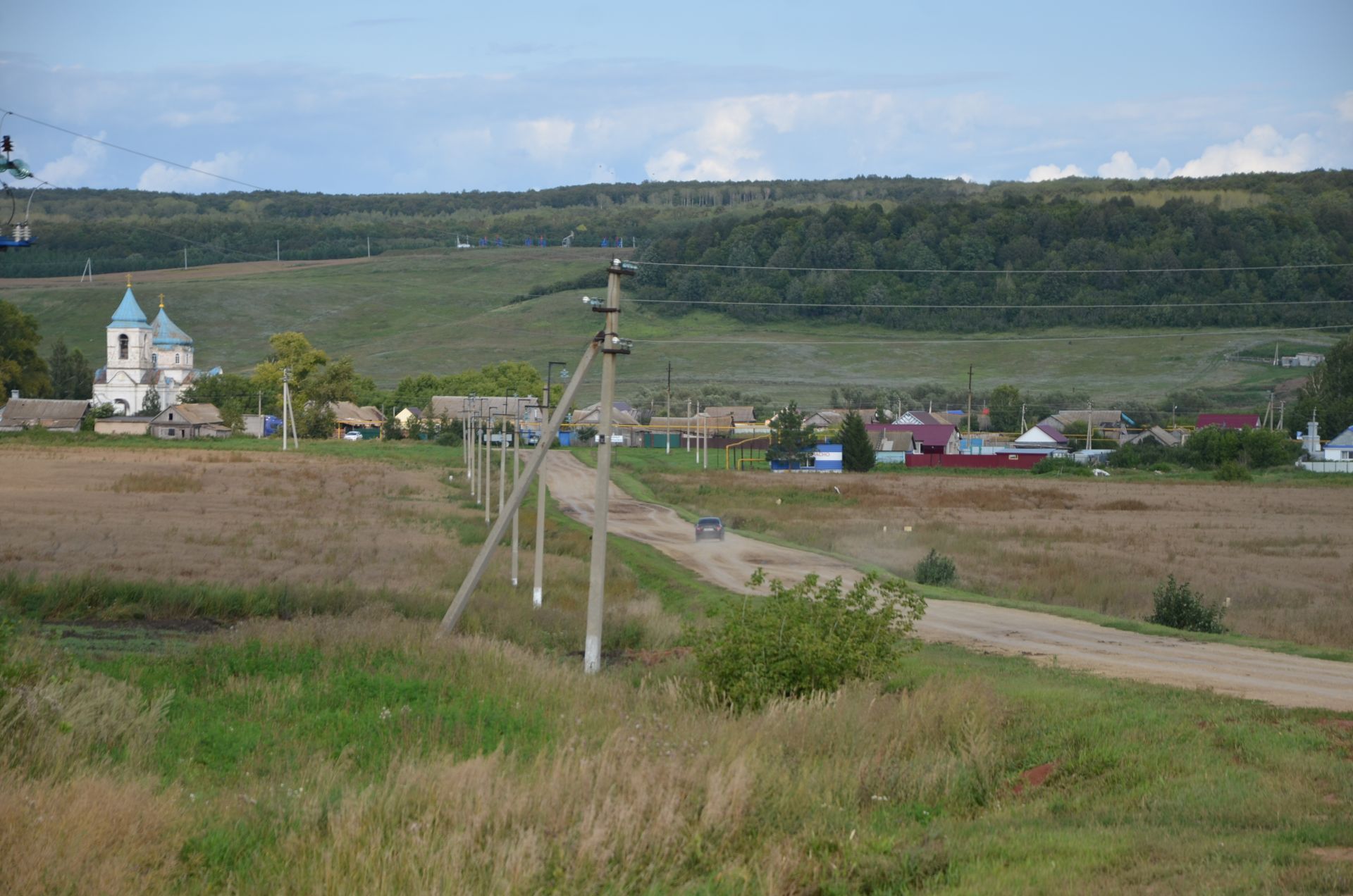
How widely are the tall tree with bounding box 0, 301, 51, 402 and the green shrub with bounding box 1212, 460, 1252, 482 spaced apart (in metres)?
95.9

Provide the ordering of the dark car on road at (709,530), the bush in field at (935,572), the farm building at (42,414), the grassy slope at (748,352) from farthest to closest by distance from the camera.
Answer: the grassy slope at (748,352)
the farm building at (42,414)
the dark car on road at (709,530)
the bush in field at (935,572)

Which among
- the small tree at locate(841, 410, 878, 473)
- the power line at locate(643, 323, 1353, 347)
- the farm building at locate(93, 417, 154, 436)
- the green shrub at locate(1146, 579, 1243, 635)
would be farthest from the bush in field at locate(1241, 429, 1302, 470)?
the farm building at locate(93, 417, 154, 436)

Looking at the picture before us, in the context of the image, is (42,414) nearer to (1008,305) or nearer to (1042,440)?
(1042,440)

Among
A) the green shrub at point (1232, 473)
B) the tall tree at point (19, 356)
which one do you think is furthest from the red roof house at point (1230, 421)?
the tall tree at point (19, 356)

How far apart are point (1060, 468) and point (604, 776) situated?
86.8 metres

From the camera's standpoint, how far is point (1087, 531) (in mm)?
49156

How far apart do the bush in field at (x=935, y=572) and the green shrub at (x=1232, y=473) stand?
5183 cm

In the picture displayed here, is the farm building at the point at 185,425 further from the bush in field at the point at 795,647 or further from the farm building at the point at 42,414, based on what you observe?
the bush in field at the point at 795,647

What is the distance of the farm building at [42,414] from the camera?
109 m

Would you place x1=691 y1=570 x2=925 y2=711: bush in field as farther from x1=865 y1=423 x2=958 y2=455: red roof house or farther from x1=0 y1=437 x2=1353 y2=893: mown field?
x1=865 y1=423 x2=958 y2=455: red roof house

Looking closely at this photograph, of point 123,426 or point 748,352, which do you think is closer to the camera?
point 123,426

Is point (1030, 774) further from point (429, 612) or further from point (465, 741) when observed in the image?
point (429, 612)

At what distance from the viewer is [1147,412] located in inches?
5064

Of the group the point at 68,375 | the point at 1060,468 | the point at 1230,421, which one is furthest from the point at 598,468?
the point at 68,375
